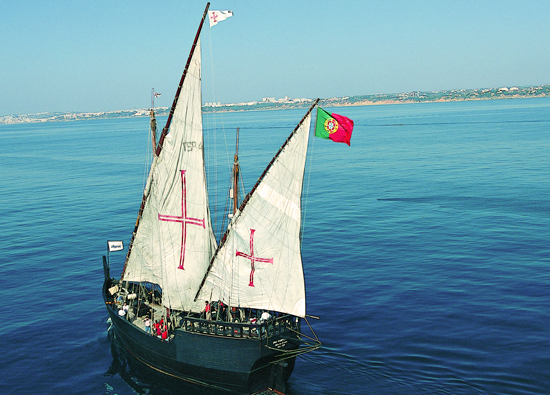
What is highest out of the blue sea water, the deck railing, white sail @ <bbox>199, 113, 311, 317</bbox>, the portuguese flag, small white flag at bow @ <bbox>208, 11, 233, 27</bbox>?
small white flag at bow @ <bbox>208, 11, 233, 27</bbox>

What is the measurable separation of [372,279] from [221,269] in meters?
21.5

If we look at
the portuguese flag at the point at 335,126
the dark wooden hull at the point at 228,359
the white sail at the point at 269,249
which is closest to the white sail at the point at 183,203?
the white sail at the point at 269,249

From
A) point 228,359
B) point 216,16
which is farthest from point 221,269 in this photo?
point 216,16

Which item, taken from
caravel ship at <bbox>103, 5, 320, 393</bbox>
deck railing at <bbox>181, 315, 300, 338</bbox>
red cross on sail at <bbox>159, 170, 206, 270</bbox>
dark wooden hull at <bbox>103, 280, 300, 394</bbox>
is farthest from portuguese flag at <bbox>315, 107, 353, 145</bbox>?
dark wooden hull at <bbox>103, 280, 300, 394</bbox>

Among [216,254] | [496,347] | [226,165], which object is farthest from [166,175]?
[226,165]

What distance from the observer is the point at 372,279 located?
48.2m

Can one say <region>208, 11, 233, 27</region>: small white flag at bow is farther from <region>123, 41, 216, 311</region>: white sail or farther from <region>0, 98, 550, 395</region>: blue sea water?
<region>0, 98, 550, 395</region>: blue sea water

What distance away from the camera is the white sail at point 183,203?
30.1 metres

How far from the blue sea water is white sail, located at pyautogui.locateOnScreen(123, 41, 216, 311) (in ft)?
23.3

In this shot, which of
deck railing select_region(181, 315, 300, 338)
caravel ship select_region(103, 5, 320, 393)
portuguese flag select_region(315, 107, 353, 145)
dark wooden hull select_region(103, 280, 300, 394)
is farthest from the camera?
caravel ship select_region(103, 5, 320, 393)

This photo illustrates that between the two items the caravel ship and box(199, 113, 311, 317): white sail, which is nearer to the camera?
the caravel ship

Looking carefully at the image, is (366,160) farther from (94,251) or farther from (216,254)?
(216,254)

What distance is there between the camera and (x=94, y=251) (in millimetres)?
60312

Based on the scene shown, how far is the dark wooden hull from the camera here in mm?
28688
